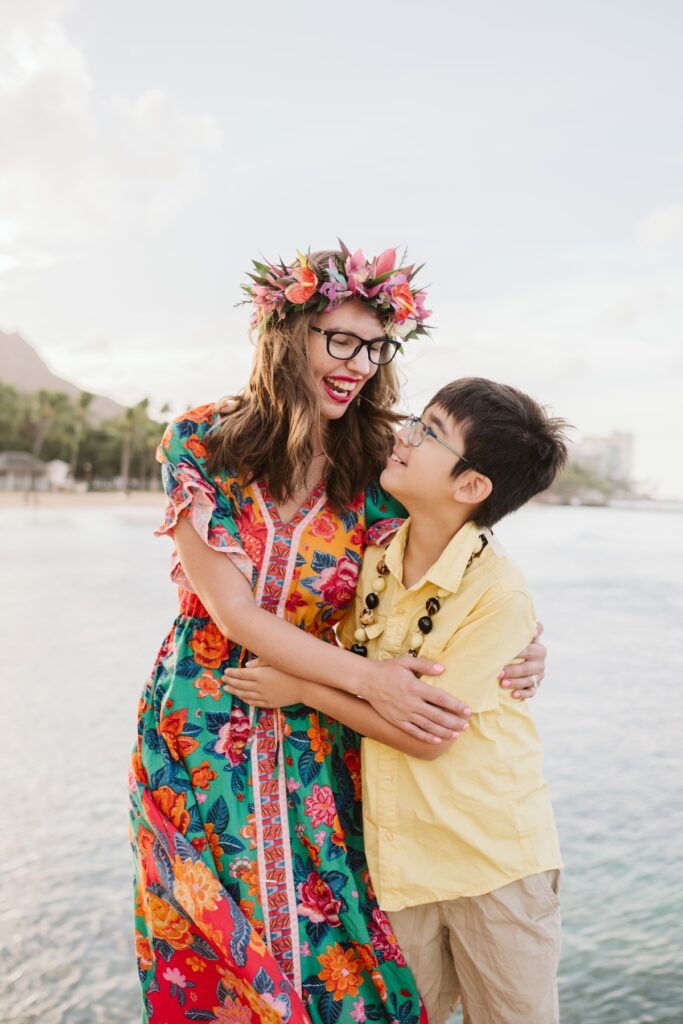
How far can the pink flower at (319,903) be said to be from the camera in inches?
76.8

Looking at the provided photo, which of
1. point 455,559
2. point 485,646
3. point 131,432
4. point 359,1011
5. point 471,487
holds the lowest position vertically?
point 359,1011

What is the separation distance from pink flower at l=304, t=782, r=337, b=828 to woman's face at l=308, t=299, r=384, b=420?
794 mm

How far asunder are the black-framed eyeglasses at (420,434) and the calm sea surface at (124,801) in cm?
232

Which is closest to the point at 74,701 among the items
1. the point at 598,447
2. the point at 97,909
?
the point at 97,909

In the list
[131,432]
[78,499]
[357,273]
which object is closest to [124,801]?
[357,273]

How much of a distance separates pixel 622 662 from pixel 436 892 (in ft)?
27.4

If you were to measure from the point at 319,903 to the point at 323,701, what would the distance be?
43cm

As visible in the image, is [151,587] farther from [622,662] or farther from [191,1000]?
[191,1000]

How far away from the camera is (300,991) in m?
A: 1.93

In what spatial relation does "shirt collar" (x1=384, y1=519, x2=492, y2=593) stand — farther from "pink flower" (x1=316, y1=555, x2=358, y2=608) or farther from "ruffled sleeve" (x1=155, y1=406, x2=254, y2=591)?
"ruffled sleeve" (x1=155, y1=406, x2=254, y2=591)

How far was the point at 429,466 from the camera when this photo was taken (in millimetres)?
1931

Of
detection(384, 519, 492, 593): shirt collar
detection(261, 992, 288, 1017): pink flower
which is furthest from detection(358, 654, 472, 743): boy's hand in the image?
detection(261, 992, 288, 1017): pink flower

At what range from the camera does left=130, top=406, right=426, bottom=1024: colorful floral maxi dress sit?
6.24 feet

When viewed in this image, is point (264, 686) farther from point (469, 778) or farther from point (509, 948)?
point (509, 948)
